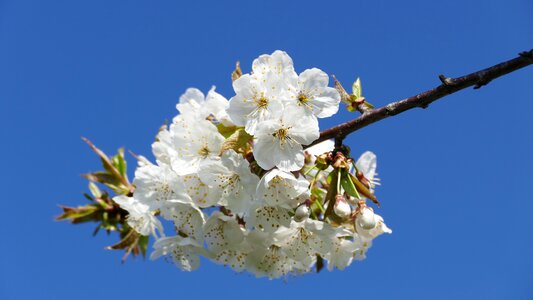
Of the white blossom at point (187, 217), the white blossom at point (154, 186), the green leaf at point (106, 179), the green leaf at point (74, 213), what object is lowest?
the white blossom at point (187, 217)

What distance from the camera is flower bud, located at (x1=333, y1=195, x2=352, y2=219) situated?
2.81 meters

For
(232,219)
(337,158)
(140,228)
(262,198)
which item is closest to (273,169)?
(262,198)

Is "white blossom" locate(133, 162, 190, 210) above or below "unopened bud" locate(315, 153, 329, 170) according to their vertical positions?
above

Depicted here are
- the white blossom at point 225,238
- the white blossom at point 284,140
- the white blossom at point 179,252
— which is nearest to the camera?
the white blossom at point 284,140

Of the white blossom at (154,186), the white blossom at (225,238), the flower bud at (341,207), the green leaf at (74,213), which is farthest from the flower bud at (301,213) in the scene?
the green leaf at (74,213)

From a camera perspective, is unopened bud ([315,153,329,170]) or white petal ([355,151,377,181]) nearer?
unopened bud ([315,153,329,170])

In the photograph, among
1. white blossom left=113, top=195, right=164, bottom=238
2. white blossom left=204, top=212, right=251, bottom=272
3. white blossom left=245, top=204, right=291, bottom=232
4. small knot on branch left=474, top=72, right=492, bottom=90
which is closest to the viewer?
small knot on branch left=474, top=72, right=492, bottom=90

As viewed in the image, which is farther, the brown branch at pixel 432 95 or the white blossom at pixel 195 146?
the white blossom at pixel 195 146

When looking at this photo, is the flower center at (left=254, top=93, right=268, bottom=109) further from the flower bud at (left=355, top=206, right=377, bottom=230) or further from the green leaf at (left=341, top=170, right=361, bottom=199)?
the flower bud at (left=355, top=206, right=377, bottom=230)

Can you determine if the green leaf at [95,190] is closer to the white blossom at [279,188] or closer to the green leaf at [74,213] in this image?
the green leaf at [74,213]

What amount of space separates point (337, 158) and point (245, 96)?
60 cm

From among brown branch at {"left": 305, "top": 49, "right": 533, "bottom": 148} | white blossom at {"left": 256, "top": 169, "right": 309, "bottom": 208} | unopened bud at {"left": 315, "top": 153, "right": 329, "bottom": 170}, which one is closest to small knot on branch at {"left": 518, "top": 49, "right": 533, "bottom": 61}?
brown branch at {"left": 305, "top": 49, "right": 533, "bottom": 148}

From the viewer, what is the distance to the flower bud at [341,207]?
9.22ft

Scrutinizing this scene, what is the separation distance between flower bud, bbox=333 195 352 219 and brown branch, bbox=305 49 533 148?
0.37 metres
